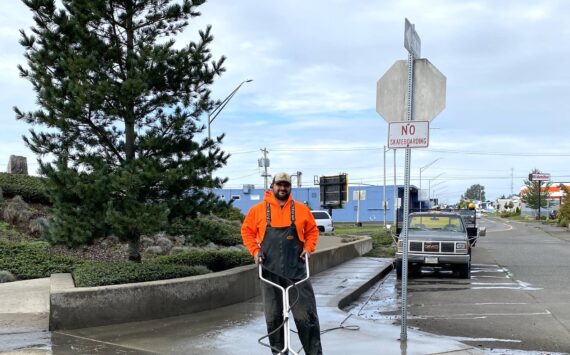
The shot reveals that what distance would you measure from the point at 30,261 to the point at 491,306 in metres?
8.55

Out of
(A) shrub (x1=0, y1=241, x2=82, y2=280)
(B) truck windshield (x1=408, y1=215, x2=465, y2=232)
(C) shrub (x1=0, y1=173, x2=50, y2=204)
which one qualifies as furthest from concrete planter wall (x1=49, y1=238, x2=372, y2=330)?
(B) truck windshield (x1=408, y1=215, x2=465, y2=232)

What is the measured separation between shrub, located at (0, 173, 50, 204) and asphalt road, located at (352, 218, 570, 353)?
919 centimetres

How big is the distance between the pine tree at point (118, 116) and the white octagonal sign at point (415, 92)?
319 cm

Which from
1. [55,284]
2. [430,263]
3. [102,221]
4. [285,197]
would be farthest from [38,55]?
[430,263]

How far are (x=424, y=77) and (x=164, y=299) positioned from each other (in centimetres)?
448

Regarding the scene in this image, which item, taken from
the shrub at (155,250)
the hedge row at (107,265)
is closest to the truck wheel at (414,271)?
the hedge row at (107,265)

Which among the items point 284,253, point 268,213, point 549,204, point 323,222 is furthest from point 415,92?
point 549,204

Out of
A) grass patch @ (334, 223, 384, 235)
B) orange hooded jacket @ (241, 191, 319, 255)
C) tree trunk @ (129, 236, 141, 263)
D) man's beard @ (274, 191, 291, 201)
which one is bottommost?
grass patch @ (334, 223, 384, 235)

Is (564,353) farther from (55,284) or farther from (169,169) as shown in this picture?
(55,284)

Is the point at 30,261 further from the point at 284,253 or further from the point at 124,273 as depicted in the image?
the point at 284,253

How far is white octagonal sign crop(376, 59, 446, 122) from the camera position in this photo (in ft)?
22.2

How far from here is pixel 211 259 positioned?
10.4 metres

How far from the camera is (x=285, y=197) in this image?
18.1 ft

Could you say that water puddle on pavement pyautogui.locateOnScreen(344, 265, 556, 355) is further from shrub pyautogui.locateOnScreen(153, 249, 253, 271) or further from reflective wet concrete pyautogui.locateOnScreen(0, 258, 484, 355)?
shrub pyautogui.locateOnScreen(153, 249, 253, 271)
